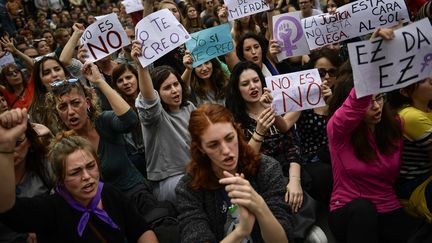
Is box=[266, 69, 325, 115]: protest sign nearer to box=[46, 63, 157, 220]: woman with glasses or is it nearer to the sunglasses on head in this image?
box=[46, 63, 157, 220]: woman with glasses

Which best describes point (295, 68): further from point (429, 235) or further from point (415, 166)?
point (429, 235)

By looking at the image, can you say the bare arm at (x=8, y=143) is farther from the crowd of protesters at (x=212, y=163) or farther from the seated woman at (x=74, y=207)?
the seated woman at (x=74, y=207)

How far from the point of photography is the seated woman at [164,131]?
3.43 metres

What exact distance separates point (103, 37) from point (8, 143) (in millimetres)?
2400

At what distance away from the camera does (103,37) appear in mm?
4184

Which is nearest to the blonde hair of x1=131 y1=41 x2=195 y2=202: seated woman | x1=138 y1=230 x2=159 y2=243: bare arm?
x1=138 y1=230 x2=159 y2=243: bare arm

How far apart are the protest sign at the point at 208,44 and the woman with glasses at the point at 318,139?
100cm

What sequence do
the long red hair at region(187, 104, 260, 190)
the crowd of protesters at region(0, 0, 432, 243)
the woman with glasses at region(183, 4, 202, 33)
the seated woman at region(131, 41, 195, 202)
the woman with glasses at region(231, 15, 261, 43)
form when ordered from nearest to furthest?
the crowd of protesters at region(0, 0, 432, 243), the long red hair at region(187, 104, 260, 190), the seated woman at region(131, 41, 195, 202), the woman with glasses at region(231, 15, 261, 43), the woman with glasses at region(183, 4, 202, 33)

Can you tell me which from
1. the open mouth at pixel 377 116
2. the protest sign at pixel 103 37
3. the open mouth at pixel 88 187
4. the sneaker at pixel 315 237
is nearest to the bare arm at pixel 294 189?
the sneaker at pixel 315 237

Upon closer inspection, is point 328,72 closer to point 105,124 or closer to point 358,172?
point 358,172

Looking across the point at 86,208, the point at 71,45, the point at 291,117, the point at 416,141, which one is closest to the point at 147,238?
the point at 86,208

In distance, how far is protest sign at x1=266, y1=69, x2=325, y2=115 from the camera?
11.1 ft

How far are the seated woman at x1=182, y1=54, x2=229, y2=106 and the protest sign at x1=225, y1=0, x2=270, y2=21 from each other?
0.93 m

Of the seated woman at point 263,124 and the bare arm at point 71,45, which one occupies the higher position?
the bare arm at point 71,45
